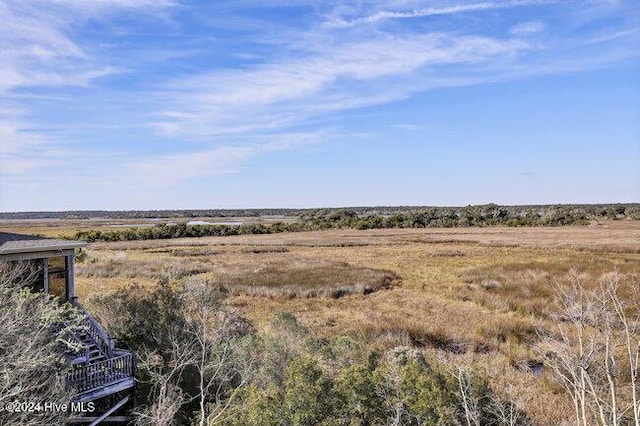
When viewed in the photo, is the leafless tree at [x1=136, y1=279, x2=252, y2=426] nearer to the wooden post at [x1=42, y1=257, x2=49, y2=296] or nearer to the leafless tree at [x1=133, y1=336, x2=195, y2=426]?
the leafless tree at [x1=133, y1=336, x2=195, y2=426]

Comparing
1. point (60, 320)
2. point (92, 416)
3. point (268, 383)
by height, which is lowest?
point (92, 416)

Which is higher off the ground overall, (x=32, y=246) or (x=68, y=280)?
(x=32, y=246)

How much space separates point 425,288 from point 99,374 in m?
23.0

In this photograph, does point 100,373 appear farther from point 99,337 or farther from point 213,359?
point 213,359

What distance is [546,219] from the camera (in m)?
98.3

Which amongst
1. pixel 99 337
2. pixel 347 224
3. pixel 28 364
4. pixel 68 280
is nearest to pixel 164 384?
pixel 28 364

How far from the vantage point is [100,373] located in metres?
13.5

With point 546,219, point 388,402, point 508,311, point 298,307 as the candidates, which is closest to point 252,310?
point 298,307

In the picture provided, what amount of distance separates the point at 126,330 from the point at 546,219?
9485 cm

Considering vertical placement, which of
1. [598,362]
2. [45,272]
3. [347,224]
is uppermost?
[45,272]

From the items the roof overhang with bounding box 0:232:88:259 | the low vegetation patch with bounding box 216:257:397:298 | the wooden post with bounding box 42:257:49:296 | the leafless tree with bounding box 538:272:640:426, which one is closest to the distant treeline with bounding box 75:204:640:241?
the low vegetation patch with bounding box 216:257:397:298

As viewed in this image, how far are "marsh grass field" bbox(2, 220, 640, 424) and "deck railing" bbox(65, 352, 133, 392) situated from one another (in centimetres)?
507

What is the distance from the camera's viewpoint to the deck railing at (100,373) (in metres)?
12.7

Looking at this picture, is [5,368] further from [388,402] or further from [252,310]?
[252,310]
